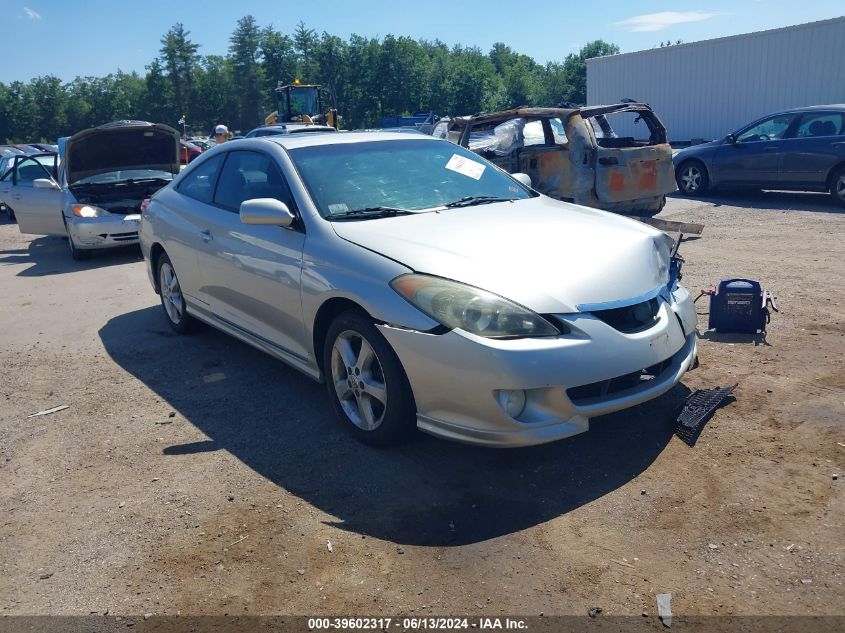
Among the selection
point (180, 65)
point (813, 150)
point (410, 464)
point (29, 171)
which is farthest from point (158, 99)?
point (410, 464)

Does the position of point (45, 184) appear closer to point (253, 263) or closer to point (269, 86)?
point (253, 263)

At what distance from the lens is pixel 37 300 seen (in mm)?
8531

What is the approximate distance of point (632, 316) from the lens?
3.79 metres

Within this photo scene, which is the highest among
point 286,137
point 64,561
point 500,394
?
point 286,137

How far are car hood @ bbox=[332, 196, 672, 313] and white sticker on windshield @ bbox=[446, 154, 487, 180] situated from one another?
598 mm

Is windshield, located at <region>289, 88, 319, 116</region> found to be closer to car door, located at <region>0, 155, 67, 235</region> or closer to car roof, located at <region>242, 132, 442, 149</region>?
car door, located at <region>0, 155, 67, 235</region>

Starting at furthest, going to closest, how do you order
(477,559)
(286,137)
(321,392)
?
1. (286,137)
2. (321,392)
3. (477,559)

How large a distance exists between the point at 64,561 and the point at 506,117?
26.1ft

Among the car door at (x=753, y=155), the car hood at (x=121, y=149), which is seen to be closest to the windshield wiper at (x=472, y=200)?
the car hood at (x=121, y=149)

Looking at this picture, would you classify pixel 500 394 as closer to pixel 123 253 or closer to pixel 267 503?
pixel 267 503

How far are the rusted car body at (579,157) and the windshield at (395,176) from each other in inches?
168

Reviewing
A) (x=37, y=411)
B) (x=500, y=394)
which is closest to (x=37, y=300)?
(x=37, y=411)

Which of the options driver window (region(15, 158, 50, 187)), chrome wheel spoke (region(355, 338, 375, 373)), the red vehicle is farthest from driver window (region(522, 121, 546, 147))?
the red vehicle

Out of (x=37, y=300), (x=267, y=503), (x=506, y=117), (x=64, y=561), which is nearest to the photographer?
(x=64, y=561)
